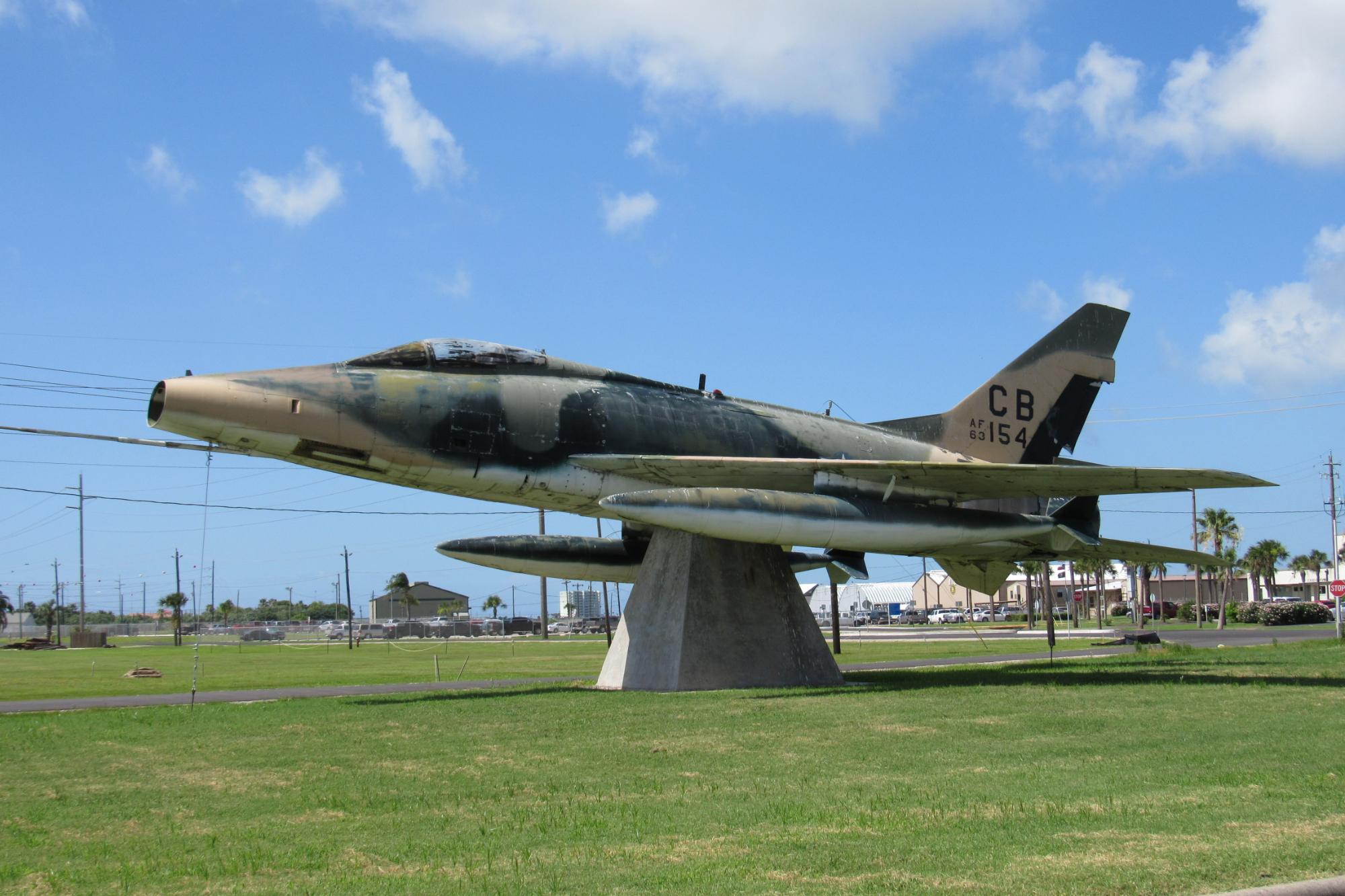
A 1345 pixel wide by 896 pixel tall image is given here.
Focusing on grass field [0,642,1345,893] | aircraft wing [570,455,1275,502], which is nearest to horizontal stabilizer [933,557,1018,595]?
aircraft wing [570,455,1275,502]

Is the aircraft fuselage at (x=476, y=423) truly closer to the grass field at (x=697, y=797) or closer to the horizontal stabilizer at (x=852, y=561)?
the horizontal stabilizer at (x=852, y=561)

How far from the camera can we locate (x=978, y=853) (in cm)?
711

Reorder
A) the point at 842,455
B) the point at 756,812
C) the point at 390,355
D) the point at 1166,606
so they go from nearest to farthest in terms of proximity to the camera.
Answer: the point at 756,812
the point at 390,355
the point at 842,455
the point at 1166,606

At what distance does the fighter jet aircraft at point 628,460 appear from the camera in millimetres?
17344

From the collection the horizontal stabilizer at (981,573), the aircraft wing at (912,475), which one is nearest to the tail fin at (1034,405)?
the horizontal stabilizer at (981,573)

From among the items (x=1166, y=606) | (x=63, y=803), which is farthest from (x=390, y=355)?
(x=1166, y=606)

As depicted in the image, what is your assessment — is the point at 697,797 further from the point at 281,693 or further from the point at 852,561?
the point at 281,693

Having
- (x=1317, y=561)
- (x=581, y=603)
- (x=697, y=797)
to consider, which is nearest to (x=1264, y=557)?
(x=1317, y=561)

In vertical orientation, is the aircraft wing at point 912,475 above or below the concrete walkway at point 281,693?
above

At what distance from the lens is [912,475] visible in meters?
19.8

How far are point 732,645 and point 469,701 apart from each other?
4.78 metres

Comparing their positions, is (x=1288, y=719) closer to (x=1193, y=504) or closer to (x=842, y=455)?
(x=842, y=455)

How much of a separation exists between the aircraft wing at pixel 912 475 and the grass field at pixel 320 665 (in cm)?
1270

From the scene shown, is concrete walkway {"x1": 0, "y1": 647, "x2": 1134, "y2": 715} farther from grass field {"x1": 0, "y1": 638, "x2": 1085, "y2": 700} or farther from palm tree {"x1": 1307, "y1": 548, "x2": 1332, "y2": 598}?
palm tree {"x1": 1307, "y1": 548, "x2": 1332, "y2": 598}
